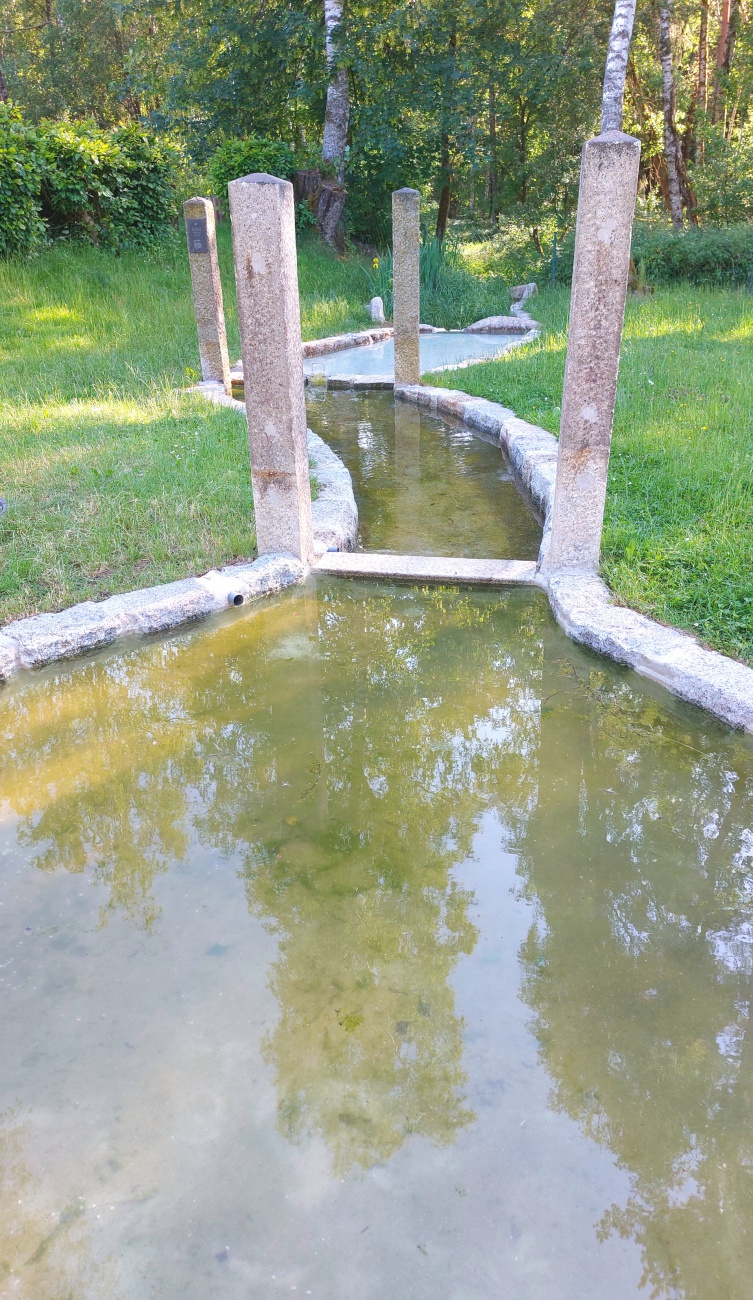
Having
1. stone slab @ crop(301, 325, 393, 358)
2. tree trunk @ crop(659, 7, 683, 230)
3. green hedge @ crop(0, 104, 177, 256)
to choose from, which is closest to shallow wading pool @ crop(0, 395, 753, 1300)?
stone slab @ crop(301, 325, 393, 358)

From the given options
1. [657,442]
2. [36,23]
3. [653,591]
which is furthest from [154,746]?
[36,23]

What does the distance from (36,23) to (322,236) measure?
16.9m

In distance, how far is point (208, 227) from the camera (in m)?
7.93

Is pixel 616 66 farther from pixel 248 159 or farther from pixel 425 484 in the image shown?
pixel 425 484

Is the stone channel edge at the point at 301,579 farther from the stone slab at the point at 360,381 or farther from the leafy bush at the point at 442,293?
the leafy bush at the point at 442,293

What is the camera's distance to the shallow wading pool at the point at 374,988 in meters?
1.60

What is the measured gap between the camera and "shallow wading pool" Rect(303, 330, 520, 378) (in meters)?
9.62

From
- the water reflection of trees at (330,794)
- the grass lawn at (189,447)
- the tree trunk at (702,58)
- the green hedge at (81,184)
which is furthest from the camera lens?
the tree trunk at (702,58)

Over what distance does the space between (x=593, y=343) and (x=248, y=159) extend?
12608 mm

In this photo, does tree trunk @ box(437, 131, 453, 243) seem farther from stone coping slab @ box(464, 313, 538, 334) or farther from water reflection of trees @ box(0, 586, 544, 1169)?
water reflection of trees @ box(0, 586, 544, 1169)

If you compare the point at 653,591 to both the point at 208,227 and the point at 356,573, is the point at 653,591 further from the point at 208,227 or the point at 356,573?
the point at 208,227

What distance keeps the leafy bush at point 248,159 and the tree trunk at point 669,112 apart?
6.19m

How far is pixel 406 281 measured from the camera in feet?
26.3

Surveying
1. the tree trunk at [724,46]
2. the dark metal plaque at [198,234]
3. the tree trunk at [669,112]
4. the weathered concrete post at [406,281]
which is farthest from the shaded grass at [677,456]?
the tree trunk at [724,46]
